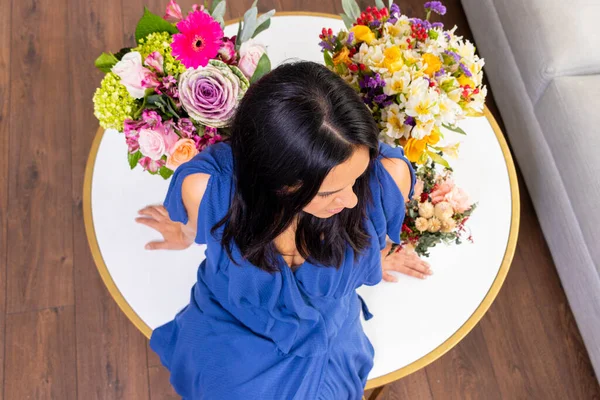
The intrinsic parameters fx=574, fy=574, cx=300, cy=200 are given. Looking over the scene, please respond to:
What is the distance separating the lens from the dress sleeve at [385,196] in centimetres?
124

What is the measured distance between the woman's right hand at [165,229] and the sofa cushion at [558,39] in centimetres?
123

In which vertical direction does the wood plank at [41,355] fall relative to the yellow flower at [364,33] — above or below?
below

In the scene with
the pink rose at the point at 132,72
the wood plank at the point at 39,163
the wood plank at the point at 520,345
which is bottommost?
the wood plank at the point at 520,345

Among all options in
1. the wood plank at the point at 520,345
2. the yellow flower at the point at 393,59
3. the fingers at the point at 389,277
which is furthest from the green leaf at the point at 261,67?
the wood plank at the point at 520,345

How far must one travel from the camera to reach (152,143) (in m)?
1.13

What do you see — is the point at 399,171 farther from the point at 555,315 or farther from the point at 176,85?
the point at 555,315

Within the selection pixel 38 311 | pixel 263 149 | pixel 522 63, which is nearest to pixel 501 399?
pixel 522 63

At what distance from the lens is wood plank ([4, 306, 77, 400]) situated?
1.81 meters

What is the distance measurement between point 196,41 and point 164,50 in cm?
11

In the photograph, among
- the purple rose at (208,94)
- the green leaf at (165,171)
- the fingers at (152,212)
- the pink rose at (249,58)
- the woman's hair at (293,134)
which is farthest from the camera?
the fingers at (152,212)

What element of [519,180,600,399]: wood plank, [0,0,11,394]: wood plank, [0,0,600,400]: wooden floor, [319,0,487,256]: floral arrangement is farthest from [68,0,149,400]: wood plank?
[519,180,600,399]: wood plank

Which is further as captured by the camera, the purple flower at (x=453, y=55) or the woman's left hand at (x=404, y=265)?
the woman's left hand at (x=404, y=265)

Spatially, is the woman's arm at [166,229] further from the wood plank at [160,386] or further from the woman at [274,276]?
the wood plank at [160,386]

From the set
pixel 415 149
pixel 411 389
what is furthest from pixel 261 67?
pixel 411 389
